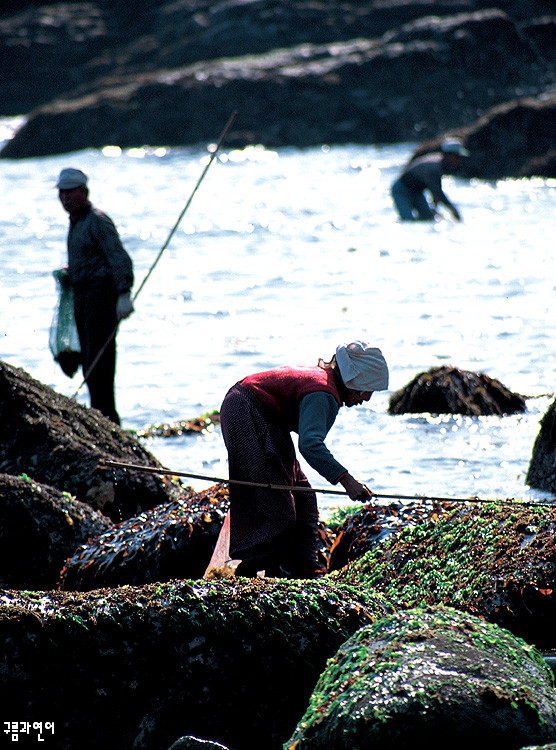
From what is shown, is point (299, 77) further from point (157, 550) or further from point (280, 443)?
point (280, 443)

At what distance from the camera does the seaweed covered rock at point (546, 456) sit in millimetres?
7270

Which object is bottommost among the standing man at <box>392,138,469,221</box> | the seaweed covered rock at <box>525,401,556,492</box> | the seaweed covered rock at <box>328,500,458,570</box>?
the standing man at <box>392,138,469,221</box>

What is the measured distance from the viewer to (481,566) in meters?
4.76

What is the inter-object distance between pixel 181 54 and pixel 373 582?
52.2 meters

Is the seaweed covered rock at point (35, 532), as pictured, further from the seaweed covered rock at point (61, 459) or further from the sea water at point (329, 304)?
the sea water at point (329, 304)

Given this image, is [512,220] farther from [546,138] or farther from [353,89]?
[353,89]

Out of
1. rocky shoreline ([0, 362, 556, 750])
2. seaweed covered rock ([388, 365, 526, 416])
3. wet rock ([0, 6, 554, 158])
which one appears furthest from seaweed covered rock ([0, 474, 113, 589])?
wet rock ([0, 6, 554, 158])

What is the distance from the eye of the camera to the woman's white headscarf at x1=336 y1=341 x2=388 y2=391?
15.3ft

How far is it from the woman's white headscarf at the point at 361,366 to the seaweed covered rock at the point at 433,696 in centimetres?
132

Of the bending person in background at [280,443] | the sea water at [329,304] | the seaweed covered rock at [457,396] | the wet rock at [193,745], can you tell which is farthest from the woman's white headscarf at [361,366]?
the seaweed covered rock at [457,396]

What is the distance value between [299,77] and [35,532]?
41399mm

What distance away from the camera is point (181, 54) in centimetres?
5428

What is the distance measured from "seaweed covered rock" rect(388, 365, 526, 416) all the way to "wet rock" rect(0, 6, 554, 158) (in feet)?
106

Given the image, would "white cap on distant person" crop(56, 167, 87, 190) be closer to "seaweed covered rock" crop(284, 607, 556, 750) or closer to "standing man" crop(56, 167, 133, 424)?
"standing man" crop(56, 167, 133, 424)
